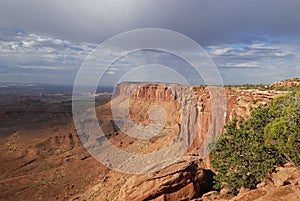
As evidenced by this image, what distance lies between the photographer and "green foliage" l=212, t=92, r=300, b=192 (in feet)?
48.1

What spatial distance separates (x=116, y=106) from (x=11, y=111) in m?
39.2

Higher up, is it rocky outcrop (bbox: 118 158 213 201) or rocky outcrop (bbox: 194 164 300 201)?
rocky outcrop (bbox: 194 164 300 201)

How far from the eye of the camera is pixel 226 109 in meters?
29.6

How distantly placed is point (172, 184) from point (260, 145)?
660 cm

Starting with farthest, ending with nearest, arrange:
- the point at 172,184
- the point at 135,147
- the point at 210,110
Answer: the point at 135,147, the point at 210,110, the point at 172,184

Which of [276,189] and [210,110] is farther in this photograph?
[210,110]

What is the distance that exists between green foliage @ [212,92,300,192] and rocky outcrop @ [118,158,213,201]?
2121mm

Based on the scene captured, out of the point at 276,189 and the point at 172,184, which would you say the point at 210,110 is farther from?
the point at 276,189

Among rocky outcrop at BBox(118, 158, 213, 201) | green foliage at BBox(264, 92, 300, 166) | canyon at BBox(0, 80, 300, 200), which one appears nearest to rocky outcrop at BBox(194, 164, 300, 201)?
green foliage at BBox(264, 92, 300, 166)

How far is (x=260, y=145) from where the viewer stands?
52.6 ft

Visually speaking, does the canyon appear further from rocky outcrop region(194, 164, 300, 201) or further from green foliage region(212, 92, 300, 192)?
rocky outcrop region(194, 164, 300, 201)

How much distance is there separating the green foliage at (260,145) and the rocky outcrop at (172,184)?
2121 millimetres

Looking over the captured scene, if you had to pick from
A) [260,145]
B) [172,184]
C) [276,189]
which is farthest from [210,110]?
[276,189]

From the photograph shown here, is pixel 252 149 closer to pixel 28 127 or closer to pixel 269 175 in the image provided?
pixel 269 175
